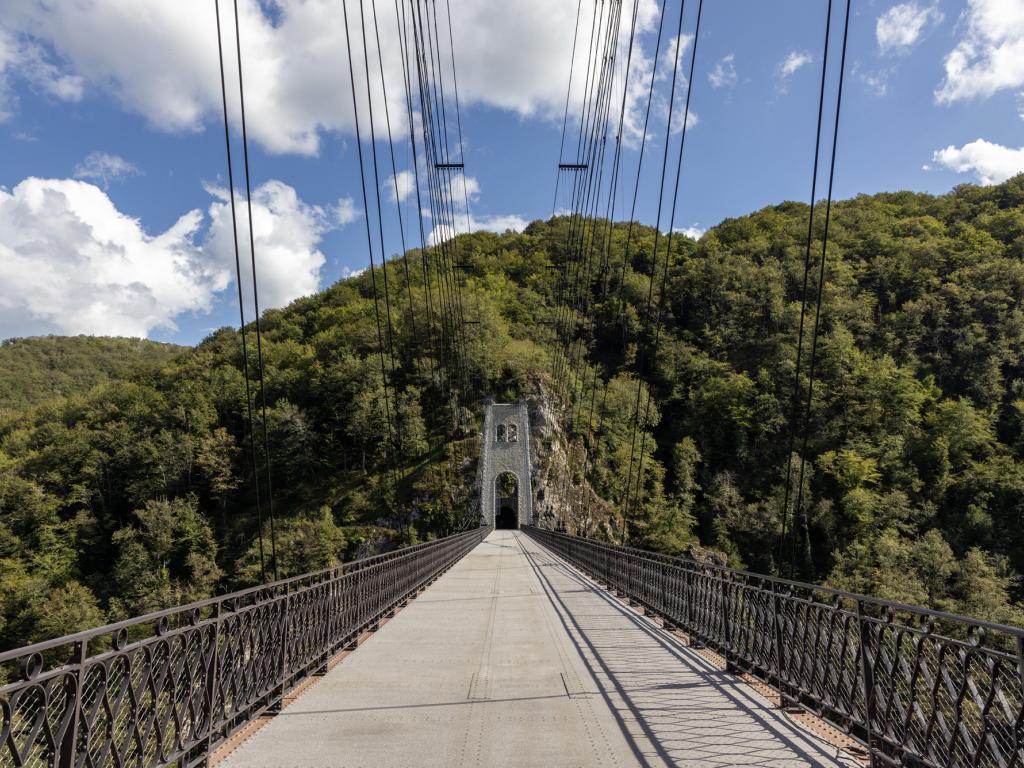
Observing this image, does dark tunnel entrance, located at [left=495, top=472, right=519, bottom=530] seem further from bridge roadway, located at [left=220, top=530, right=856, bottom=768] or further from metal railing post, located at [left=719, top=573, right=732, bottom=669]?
metal railing post, located at [left=719, top=573, right=732, bottom=669]

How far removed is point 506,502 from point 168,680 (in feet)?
190

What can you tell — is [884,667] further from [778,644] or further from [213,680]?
[213,680]

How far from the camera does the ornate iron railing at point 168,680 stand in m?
2.59

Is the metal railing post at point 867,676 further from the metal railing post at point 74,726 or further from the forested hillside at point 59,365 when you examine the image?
the forested hillside at point 59,365

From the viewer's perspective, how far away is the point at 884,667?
374cm

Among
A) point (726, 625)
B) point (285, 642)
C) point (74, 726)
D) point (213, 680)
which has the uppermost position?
point (74, 726)

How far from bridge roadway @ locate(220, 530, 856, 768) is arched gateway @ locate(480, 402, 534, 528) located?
40.8 m

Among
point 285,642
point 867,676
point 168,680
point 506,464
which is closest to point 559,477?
point 506,464

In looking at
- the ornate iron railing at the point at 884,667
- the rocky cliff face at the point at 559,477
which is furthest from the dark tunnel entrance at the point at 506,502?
the ornate iron railing at the point at 884,667

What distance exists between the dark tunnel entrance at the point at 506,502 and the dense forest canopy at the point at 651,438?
24.7ft

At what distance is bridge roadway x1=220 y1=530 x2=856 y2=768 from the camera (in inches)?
152

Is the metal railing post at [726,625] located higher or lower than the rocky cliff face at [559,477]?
higher

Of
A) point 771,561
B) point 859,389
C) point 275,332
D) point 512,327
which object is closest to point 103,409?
point 275,332

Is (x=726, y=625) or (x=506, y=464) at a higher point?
(x=726, y=625)
